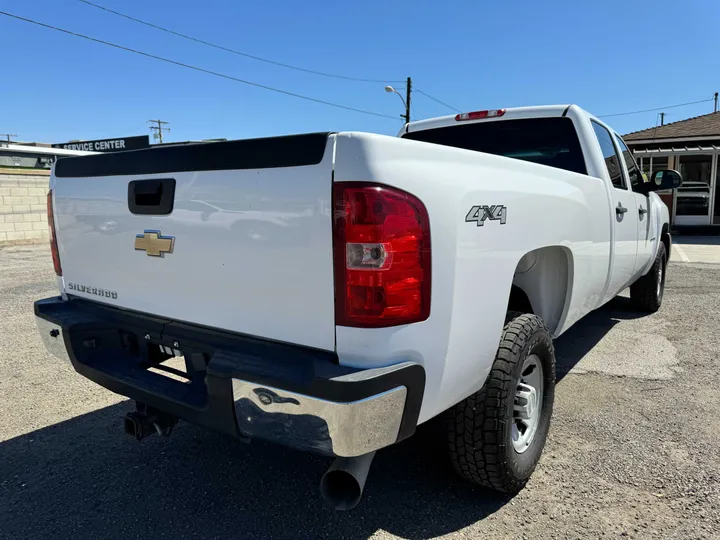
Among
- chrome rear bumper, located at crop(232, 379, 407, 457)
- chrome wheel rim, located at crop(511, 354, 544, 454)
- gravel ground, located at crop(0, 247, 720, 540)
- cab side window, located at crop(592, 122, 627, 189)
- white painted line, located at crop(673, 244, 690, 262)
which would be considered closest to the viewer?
chrome rear bumper, located at crop(232, 379, 407, 457)

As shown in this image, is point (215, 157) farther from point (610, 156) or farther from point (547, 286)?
point (610, 156)

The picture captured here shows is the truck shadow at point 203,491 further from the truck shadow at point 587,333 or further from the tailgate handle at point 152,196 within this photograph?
the truck shadow at point 587,333

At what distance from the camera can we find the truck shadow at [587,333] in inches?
178

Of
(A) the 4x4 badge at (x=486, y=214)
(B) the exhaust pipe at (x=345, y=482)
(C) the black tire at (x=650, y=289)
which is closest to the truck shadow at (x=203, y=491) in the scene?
(B) the exhaust pipe at (x=345, y=482)

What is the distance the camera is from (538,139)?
399 cm

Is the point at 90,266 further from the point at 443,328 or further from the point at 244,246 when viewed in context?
the point at 443,328

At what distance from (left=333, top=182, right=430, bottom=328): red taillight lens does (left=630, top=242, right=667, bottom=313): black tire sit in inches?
200

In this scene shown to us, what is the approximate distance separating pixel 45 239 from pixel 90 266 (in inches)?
628

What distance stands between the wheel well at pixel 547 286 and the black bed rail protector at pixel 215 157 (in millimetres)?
1477

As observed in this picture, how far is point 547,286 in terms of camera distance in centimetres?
308

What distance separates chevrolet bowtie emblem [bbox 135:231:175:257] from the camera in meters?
2.22

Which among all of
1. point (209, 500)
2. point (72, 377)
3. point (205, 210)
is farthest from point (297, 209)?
point (72, 377)

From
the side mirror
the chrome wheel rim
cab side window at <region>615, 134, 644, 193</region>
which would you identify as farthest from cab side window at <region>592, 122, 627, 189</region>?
the chrome wheel rim

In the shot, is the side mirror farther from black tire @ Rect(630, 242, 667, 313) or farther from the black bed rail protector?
the black bed rail protector
